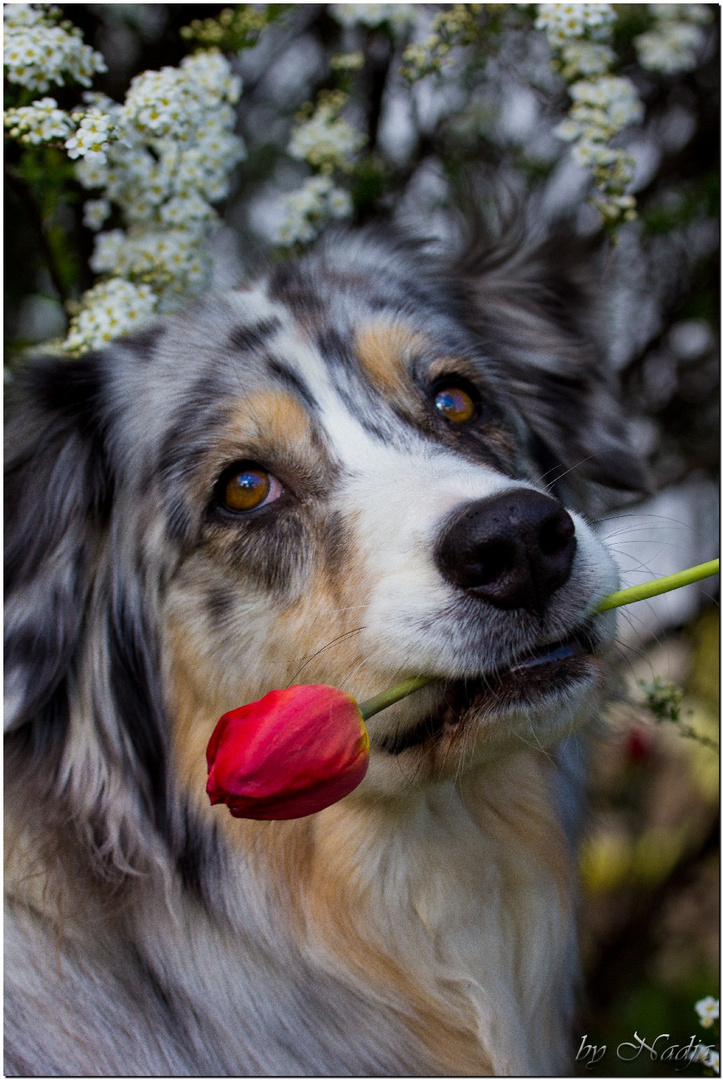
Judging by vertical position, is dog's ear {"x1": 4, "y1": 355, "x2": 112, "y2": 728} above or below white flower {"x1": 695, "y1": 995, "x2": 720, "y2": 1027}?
above

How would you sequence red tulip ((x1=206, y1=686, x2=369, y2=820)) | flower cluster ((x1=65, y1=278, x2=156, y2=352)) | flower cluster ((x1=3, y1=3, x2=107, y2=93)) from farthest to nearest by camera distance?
flower cluster ((x1=65, y1=278, x2=156, y2=352)) → flower cluster ((x1=3, y1=3, x2=107, y2=93)) → red tulip ((x1=206, y1=686, x2=369, y2=820))

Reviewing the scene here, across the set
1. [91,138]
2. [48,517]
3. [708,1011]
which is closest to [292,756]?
[48,517]

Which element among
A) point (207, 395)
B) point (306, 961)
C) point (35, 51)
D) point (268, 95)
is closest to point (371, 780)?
point (306, 961)

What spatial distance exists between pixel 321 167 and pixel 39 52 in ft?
3.35

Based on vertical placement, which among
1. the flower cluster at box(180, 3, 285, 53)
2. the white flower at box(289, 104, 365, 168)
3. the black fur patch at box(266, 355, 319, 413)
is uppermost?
the flower cluster at box(180, 3, 285, 53)

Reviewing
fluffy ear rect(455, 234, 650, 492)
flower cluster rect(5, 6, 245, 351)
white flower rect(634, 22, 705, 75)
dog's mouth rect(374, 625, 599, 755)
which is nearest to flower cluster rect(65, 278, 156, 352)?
flower cluster rect(5, 6, 245, 351)

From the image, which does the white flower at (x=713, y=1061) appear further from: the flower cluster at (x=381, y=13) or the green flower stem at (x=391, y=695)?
the flower cluster at (x=381, y=13)

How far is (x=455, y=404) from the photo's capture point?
233 cm

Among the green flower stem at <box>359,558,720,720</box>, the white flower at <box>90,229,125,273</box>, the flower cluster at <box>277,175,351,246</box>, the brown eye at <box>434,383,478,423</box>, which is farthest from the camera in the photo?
the flower cluster at <box>277,175,351,246</box>

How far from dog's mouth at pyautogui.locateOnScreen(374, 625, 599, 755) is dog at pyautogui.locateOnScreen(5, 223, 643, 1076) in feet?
0.07

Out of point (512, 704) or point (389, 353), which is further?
point (389, 353)

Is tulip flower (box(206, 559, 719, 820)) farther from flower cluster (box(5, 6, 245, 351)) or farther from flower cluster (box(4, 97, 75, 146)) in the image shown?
flower cluster (box(4, 97, 75, 146))

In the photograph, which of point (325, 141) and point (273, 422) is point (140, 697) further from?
point (325, 141)

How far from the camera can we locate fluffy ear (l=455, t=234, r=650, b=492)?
271 cm
